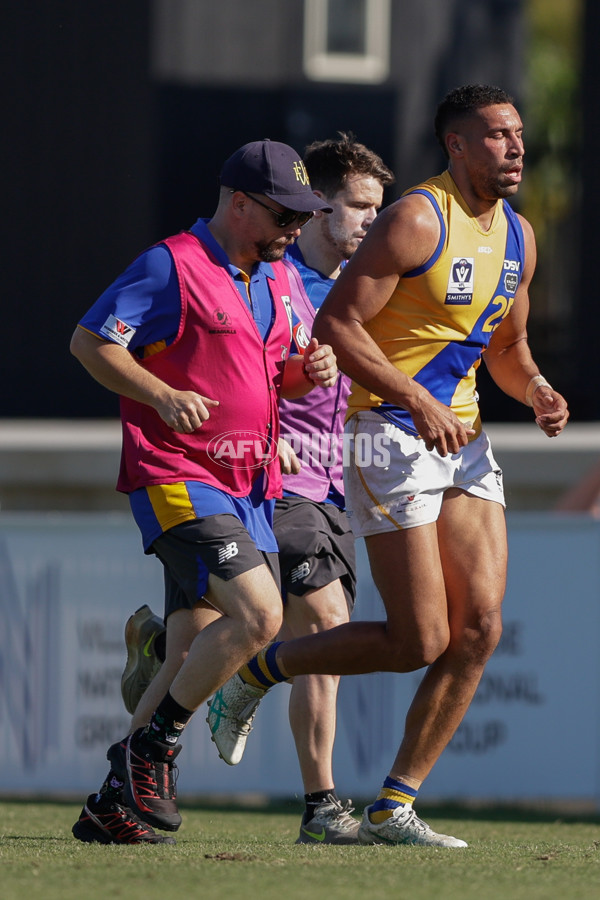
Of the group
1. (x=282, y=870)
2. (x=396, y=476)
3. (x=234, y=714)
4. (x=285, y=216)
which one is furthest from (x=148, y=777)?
(x=285, y=216)

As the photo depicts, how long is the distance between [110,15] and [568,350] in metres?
5.29

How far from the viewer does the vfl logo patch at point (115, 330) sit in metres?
4.80

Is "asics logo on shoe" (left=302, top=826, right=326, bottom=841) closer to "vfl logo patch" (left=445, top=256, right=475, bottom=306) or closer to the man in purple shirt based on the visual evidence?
the man in purple shirt

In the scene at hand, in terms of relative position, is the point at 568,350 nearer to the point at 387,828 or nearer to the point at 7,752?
the point at 7,752

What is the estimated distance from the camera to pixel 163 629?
18.8ft

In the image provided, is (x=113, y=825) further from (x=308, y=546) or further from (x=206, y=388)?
(x=206, y=388)

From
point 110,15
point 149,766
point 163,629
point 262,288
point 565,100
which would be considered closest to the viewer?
point 149,766

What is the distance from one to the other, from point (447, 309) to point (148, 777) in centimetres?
178

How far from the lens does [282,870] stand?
14.2 feet

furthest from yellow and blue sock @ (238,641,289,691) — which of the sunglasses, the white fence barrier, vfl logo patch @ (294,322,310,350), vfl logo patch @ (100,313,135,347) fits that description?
the white fence barrier

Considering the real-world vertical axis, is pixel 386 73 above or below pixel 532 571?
above

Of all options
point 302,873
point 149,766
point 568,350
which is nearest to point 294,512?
point 149,766

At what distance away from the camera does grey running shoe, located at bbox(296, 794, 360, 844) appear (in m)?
5.39

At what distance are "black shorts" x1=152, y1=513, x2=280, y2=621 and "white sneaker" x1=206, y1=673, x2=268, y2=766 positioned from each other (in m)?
0.47
